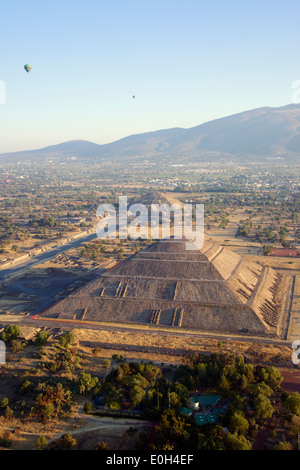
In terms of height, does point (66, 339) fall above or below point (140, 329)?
above

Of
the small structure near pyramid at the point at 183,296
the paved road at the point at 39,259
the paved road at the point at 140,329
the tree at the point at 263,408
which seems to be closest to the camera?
the tree at the point at 263,408

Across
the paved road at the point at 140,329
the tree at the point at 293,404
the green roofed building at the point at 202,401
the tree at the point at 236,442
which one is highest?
the tree at the point at 236,442

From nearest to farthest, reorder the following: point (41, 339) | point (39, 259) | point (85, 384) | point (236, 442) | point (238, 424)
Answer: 1. point (236, 442)
2. point (238, 424)
3. point (85, 384)
4. point (41, 339)
5. point (39, 259)

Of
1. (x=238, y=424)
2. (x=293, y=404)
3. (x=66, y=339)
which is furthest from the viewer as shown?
(x=66, y=339)

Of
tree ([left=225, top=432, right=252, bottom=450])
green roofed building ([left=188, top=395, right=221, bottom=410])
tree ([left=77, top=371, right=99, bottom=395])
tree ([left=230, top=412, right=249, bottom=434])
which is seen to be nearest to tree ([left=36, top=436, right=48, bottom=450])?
tree ([left=77, top=371, right=99, bottom=395])

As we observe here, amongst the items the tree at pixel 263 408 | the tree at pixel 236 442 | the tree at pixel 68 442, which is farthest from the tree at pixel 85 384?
the tree at pixel 263 408

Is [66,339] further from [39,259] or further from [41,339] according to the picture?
[39,259]

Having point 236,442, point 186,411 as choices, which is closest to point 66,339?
point 186,411

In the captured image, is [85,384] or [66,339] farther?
[66,339]

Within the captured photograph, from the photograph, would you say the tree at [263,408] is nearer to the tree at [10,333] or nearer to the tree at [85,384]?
the tree at [85,384]

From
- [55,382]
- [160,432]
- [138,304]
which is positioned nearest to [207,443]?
[160,432]
